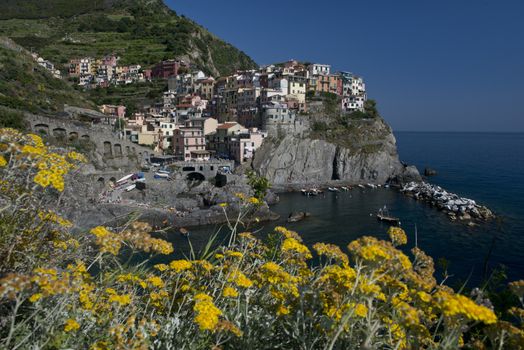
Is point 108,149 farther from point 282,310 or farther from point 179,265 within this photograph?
point 282,310

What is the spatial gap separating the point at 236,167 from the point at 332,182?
14.5 meters

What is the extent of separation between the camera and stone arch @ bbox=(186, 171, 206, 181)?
45.0m

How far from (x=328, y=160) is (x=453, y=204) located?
20.1 meters

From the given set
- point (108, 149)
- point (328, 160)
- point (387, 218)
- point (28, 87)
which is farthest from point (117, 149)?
point (387, 218)

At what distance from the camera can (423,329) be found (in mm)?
2670

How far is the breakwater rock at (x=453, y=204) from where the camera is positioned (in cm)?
3544

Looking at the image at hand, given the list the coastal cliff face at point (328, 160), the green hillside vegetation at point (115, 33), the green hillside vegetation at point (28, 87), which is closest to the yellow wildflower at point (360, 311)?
the coastal cliff face at point (328, 160)

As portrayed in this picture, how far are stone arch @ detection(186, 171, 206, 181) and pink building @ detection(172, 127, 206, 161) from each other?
13.6 feet

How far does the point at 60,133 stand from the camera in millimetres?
40656

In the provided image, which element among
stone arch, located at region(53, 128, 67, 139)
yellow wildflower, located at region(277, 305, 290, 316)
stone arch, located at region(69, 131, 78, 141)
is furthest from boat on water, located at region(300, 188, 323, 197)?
yellow wildflower, located at region(277, 305, 290, 316)

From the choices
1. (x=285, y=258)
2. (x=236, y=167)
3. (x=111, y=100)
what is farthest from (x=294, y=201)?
(x=111, y=100)

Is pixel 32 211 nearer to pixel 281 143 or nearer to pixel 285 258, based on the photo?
pixel 285 258

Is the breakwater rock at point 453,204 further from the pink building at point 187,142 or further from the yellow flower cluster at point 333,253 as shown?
the yellow flower cluster at point 333,253

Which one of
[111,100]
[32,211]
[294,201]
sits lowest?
[294,201]
